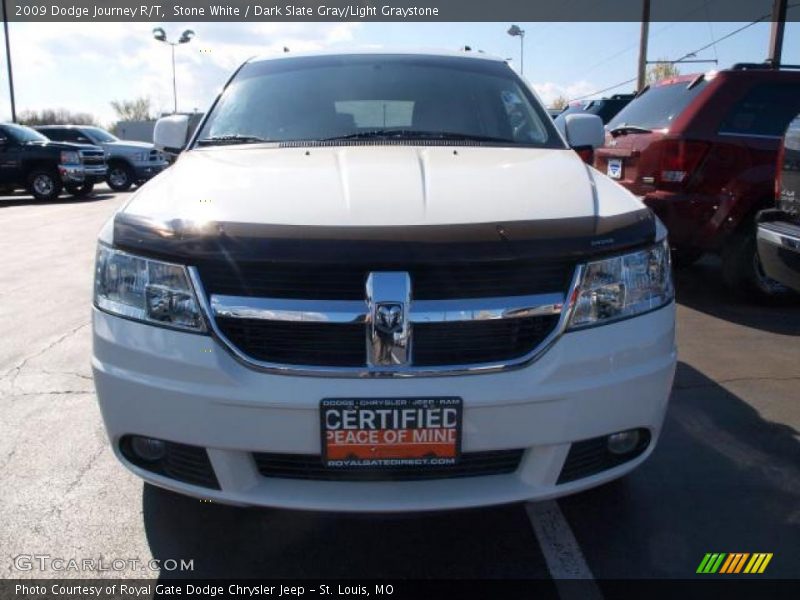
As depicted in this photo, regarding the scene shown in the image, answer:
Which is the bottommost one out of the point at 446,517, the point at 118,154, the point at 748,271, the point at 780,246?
the point at 118,154

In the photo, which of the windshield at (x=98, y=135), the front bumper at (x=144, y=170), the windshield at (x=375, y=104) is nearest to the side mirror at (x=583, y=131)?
the windshield at (x=375, y=104)

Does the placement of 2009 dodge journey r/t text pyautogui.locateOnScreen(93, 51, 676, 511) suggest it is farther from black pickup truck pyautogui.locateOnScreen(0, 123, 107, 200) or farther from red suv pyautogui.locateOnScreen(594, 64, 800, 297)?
black pickup truck pyautogui.locateOnScreen(0, 123, 107, 200)

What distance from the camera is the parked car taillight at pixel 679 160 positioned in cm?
555

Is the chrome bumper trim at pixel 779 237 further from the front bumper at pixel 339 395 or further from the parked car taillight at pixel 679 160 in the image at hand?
the front bumper at pixel 339 395

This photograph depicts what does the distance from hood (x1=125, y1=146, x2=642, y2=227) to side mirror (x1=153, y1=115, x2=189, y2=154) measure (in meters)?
0.89

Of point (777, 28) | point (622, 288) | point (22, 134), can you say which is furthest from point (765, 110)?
point (22, 134)

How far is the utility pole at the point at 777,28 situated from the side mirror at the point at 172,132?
50.4ft

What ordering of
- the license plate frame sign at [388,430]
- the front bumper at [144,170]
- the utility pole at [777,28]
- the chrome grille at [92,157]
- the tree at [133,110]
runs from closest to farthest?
the license plate frame sign at [388,430] → the utility pole at [777,28] → the chrome grille at [92,157] → the front bumper at [144,170] → the tree at [133,110]

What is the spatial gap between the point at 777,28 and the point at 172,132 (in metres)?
15.8

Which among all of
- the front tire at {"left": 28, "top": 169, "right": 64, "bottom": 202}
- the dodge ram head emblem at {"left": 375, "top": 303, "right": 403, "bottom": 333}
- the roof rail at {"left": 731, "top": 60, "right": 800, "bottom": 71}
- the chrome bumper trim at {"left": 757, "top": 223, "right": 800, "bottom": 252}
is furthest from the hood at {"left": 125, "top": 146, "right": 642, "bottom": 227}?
the front tire at {"left": 28, "top": 169, "right": 64, "bottom": 202}

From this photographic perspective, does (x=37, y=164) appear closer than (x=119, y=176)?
Yes

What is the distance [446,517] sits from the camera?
2684 mm

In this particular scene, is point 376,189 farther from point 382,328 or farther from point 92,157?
point 92,157

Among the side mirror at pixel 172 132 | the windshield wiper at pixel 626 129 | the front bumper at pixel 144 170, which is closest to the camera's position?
the side mirror at pixel 172 132
